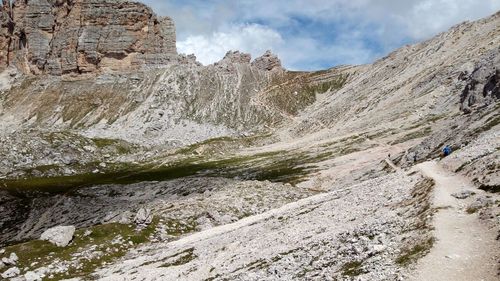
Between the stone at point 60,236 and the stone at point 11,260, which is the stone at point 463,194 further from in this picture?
the stone at point 11,260

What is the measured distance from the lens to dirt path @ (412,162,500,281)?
70.7 feet

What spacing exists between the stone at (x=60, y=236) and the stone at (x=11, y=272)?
22.8 ft

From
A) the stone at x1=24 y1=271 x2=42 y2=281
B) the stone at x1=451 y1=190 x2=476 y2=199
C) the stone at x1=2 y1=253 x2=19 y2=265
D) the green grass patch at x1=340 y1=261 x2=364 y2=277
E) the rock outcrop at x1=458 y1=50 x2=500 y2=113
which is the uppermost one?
the rock outcrop at x1=458 y1=50 x2=500 y2=113

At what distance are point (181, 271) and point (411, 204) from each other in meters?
20.5

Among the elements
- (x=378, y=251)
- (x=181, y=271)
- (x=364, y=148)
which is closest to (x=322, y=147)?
(x=364, y=148)

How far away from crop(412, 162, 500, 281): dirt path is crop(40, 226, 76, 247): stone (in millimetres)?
44298

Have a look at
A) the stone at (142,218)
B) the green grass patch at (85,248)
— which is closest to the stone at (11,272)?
the green grass patch at (85,248)

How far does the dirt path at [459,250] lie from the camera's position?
2155cm

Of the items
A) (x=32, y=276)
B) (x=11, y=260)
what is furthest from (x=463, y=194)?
(x=11, y=260)

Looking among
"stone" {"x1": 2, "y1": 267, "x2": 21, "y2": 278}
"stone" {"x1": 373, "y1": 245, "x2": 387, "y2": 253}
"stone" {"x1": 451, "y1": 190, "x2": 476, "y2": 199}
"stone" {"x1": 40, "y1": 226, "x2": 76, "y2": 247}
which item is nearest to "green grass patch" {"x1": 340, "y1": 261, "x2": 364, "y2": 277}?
"stone" {"x1": 373, "y1": 245, "x2": 387, "y2": 253}

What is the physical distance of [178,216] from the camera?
6519 centimetres

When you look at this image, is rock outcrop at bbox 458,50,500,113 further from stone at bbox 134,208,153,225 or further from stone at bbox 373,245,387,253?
stone at bbox 373,245,387,253

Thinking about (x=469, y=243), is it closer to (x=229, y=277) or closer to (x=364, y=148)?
(x=229, y=277)

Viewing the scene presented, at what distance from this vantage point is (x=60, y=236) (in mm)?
57000
